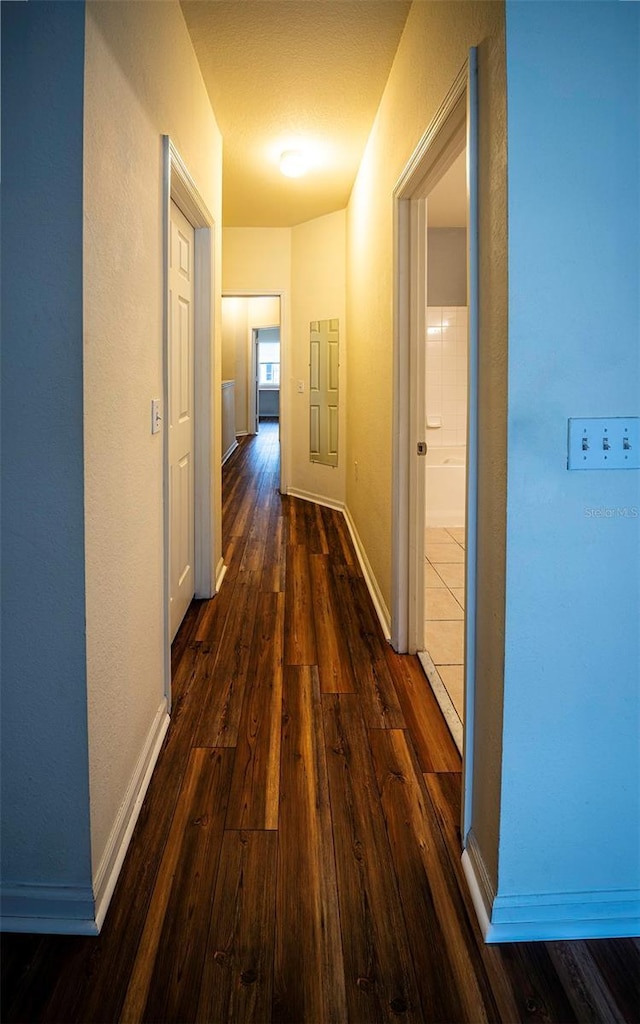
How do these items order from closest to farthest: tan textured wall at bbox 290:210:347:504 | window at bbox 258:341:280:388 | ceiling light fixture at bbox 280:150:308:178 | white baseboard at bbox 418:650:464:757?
white baseboard at bbox 418:650:464:757 < ceiling light fixture at bbox 280:150:308:178 < tan textured wall at bbox 290:210:347:504 < window at bbox 258:341:280:388

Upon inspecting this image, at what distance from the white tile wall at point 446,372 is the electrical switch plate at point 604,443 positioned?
463 cm

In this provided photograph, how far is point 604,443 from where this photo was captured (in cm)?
135

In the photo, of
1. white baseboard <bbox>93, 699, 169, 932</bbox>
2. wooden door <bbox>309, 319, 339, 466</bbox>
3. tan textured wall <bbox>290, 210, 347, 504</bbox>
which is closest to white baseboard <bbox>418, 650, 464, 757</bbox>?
white baseboard <bbox>93, 699, 169, 932</bbox>

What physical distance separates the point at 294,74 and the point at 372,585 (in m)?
2.60

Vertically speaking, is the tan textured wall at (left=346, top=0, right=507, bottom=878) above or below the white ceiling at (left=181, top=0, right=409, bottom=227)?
below

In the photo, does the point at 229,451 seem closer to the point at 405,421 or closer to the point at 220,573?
the point at 220,573

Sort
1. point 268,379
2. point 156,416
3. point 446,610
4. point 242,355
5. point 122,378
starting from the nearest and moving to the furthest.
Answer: point 122,378
point 156,416
point 446,610
point 242,355
point 268,379

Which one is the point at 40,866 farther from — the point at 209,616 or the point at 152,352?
the point at 209,616

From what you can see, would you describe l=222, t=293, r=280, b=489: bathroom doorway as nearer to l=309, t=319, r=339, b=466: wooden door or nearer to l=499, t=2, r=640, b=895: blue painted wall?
l=309, t=319, r=339, b=466: wooden door

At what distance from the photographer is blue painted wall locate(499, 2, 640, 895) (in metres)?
1.30

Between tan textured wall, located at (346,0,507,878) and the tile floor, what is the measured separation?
33 cm

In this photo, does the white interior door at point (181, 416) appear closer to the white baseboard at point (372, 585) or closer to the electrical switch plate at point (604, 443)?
the white baseboard at point (372, 585)

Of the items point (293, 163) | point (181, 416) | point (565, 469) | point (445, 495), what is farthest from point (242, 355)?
point (565, 469)

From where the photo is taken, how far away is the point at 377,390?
355cm
